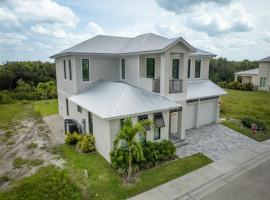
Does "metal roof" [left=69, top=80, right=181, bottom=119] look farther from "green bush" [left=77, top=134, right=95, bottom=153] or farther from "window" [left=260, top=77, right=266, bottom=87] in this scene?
"window" [left=260, top=77, right=266, bottom=87]

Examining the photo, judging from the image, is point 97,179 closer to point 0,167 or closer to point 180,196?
point 180,196

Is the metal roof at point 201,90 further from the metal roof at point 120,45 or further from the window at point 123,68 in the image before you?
the window at point 123,68

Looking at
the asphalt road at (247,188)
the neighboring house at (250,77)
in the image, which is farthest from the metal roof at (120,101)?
the neighboring house at (250,77)

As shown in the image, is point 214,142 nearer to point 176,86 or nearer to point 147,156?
point 176,86

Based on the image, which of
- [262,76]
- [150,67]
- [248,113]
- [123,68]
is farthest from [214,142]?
[262,76]

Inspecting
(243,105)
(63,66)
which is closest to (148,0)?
(63,66)

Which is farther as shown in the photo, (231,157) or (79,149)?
(79,149)
